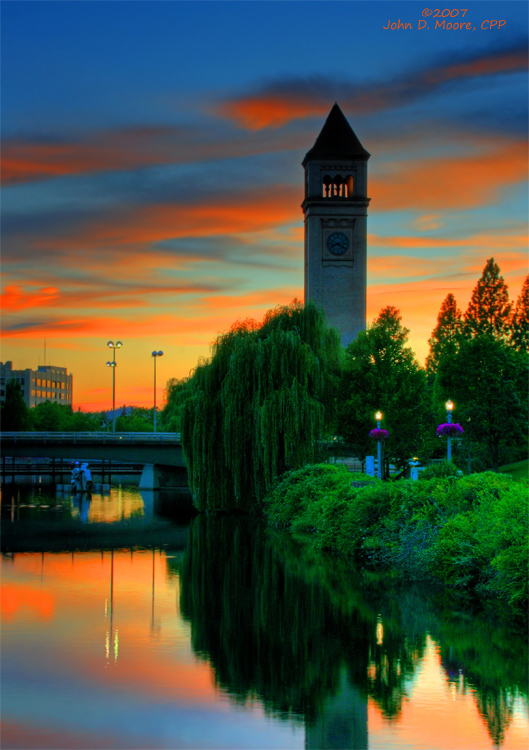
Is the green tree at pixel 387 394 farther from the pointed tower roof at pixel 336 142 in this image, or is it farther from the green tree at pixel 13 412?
the green tree at pixel 13 412

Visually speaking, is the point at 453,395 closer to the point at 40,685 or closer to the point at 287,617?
the point at 287,617

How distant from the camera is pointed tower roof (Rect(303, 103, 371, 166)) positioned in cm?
8281

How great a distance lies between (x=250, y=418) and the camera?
3575 centimetres

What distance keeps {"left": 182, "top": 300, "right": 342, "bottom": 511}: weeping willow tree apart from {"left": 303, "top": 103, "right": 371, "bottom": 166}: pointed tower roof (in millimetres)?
48725

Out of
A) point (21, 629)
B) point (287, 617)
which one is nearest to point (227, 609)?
point (287, 617)

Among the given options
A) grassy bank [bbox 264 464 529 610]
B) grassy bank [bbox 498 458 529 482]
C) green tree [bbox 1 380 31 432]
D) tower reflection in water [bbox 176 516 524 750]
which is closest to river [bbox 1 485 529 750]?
tower reflection in water [bbox 176 516 524 750]

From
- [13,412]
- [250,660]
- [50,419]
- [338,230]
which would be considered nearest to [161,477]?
[338,230]

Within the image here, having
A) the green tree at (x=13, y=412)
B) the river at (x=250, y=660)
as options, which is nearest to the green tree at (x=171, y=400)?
the green tree at (x=13, y=412)

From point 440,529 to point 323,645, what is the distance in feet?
22.8

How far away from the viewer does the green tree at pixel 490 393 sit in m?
54.1

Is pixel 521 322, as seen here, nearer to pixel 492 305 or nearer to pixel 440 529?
pixel 492 305

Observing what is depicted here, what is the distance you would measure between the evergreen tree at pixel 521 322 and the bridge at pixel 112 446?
3915cm

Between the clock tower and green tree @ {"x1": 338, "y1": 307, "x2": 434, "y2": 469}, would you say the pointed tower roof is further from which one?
green tree @ {"x1": 338, "y1": 307, "x2": 434, "y2": 469}

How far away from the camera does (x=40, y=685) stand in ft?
35.7
